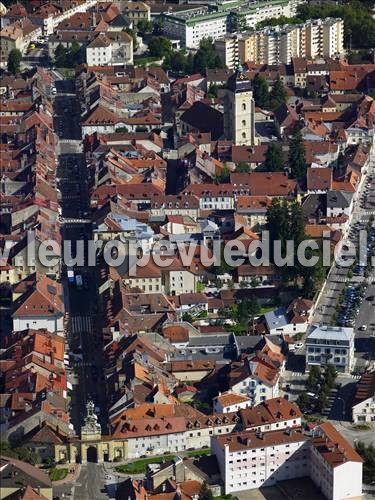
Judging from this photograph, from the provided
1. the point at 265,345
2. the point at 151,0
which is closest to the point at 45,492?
the point at 265,345

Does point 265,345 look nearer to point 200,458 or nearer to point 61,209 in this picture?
point 200,458

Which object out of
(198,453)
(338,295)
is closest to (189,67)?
(338,295)

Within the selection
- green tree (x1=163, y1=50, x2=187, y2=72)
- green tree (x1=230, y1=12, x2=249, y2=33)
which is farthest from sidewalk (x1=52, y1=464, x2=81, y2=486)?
green tree (x1=230, y1=12, x2=249, y2=33)

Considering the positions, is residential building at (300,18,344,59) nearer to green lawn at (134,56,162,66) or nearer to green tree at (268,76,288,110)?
green lawn at (134,56,162,66)

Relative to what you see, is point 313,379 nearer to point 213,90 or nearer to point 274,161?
point 274,161

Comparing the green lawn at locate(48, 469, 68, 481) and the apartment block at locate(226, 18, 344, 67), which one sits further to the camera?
the apartment block at locate(226, 18, 344, 67)
